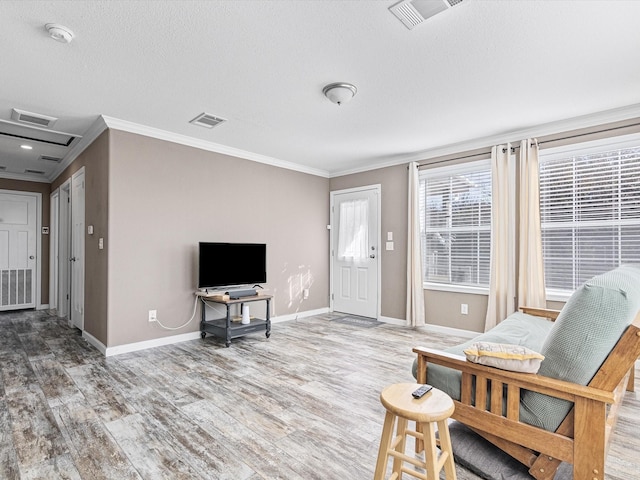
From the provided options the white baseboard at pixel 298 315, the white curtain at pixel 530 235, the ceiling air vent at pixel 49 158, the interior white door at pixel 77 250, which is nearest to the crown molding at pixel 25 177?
the ceiling air vent at pixel 49 158

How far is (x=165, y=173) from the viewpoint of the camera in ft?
13.3

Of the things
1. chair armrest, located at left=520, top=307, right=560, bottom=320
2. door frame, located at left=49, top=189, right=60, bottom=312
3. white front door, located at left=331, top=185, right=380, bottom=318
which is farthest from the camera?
door frame, located at left=49, top=189, right=60, bottom=312

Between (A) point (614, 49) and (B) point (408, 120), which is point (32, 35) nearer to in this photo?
(B) point (408, 120)

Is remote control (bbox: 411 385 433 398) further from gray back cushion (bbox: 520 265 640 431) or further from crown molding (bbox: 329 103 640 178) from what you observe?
crown molding (bbox: 329 103 640 178)

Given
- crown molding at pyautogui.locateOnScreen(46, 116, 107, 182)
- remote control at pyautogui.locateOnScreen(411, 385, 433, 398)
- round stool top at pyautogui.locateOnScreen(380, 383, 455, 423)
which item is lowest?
round stool top at pyautogui.locateOnScreen(380, 383, 455, 423)

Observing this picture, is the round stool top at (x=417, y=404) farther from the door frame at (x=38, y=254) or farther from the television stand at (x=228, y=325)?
the door frame at (x=38, y=254)

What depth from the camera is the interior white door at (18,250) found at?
5.98 m

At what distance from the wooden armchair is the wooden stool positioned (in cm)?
34

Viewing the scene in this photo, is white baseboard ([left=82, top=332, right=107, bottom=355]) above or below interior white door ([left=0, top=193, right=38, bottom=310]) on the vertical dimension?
below

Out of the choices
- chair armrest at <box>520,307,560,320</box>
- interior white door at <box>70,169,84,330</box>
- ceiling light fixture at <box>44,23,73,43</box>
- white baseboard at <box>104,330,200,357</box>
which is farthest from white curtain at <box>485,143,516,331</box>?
interior white door at <box>70,169,84,330</box>

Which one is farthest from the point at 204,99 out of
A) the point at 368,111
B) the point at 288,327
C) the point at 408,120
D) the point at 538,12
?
the point at 288,327

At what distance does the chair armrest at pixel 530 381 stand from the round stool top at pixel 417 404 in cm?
29

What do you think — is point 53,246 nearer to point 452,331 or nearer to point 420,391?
point 452,331

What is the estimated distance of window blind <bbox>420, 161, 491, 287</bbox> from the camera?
4383 millimetres
